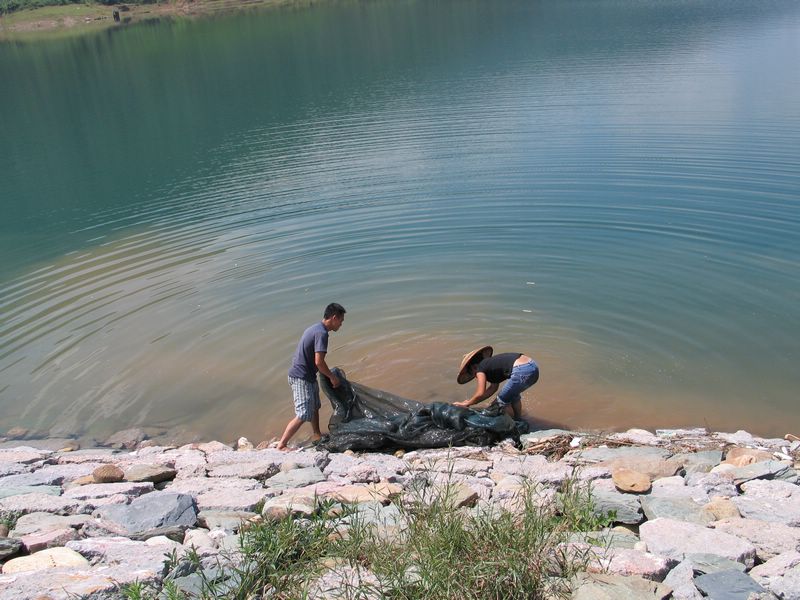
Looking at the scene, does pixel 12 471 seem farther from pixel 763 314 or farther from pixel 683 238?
pixel 683 238

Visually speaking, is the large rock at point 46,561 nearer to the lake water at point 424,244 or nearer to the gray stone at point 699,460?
the lake water at point 424,244

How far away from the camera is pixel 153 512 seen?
695cm

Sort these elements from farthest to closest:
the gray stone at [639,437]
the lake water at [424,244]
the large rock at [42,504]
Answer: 1. the lake water at [424,244]
2. the gray stone at [639,437]
3. the large rock at [42,504]

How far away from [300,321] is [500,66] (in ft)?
95.3

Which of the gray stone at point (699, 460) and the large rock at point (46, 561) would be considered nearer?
the large rock at point (46, 561)

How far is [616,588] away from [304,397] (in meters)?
5.73

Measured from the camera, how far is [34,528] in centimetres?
660

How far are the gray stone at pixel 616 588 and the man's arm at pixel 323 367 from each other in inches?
199

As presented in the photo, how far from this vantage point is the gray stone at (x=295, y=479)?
26.3 ft

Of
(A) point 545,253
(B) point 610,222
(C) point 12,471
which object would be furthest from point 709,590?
(B) point 610,222

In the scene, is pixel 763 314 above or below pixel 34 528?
below

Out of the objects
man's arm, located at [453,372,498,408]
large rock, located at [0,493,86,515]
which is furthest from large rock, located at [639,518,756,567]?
large rock, located at [0,493,86,515]

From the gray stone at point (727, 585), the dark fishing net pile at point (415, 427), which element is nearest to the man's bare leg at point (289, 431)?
the dark fishing net pile at point (415, 427)

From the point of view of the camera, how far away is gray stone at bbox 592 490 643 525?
6.89 meters
